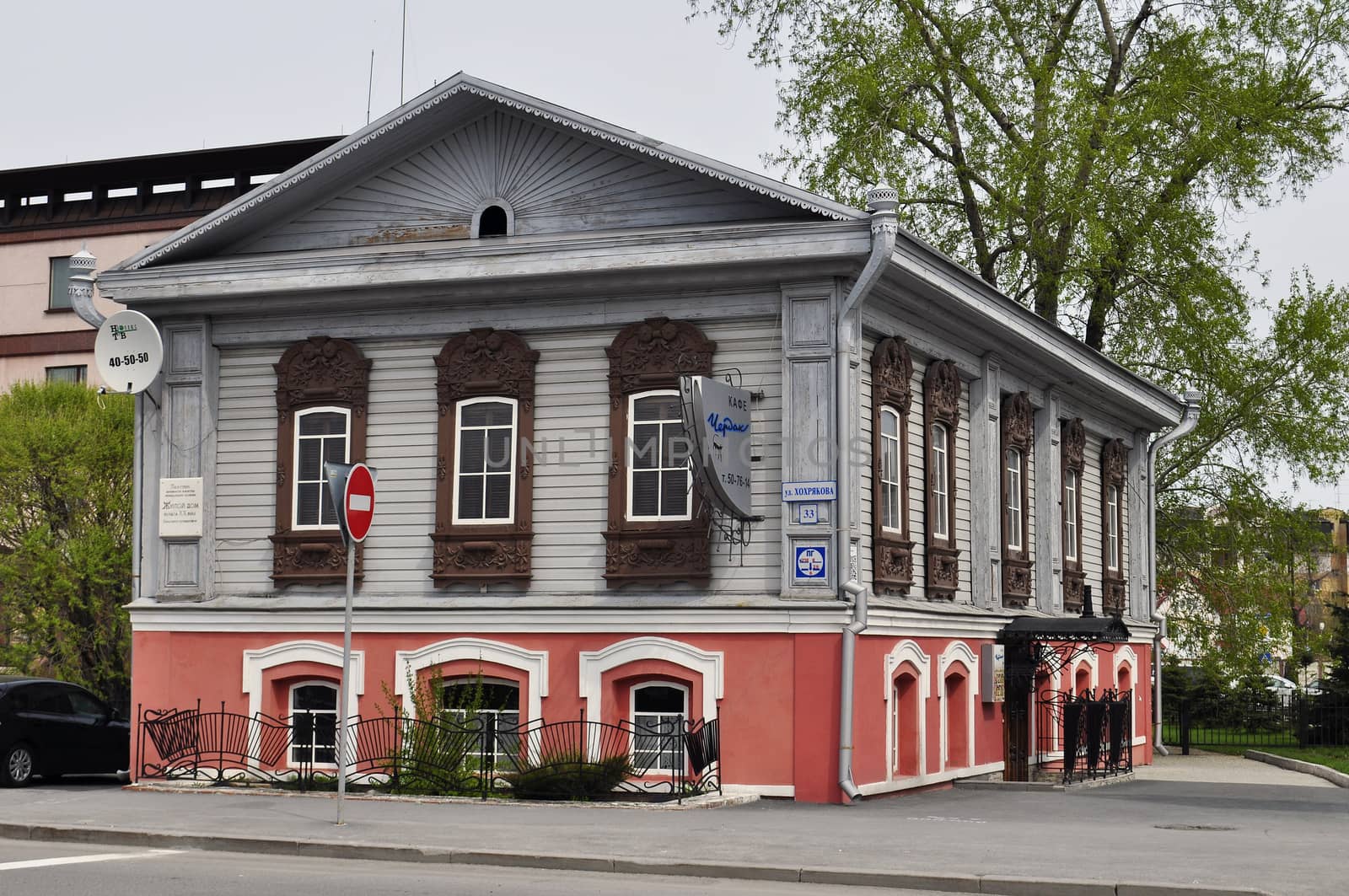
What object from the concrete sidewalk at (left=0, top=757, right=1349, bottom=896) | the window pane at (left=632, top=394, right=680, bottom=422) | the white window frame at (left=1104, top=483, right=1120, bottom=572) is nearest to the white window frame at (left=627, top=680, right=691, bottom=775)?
the concrete sidewalk at (left=0, top=757, right=1349, bottom=896)

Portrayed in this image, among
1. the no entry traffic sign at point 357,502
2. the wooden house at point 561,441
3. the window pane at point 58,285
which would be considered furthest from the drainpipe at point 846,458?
the window pane at point 58,285

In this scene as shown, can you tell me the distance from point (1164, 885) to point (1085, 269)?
2447 cm

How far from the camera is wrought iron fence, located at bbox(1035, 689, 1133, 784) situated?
2433 centimetres

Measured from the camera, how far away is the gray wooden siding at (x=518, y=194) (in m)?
20.8

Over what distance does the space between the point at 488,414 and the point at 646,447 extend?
→ 202cm

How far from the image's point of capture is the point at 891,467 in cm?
2155

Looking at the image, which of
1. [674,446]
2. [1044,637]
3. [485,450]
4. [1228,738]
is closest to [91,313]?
[485,450]

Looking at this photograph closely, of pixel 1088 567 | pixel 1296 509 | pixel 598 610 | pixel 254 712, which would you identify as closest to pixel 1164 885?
pixel 598 610

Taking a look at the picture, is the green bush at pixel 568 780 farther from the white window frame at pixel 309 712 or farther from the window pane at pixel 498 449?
the window pane at pixel 498 449

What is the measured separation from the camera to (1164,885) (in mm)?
12195

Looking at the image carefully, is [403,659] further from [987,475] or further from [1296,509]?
[1296,509]

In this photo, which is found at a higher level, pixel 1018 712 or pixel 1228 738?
pixel 1018 712

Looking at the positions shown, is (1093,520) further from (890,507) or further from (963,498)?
(890,507)

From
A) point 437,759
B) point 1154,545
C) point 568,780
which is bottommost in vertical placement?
point 568,780
